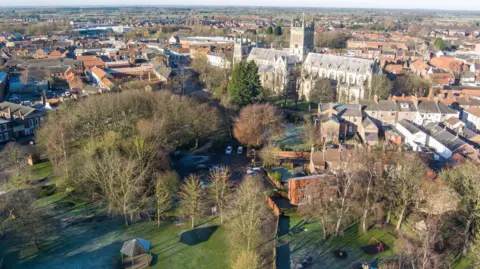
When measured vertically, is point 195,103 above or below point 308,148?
above

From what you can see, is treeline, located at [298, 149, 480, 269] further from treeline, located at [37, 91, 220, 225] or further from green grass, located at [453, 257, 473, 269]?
treeline, located at [37, 91, 220, 225]

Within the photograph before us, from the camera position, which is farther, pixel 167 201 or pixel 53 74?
pixel 53 74

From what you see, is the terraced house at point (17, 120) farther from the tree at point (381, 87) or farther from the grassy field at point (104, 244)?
the tree at point (381, 87)

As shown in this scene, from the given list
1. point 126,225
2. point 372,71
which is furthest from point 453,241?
point 372,71

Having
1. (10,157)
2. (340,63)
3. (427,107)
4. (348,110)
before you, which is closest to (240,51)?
(340,63)

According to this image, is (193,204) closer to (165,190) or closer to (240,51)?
(165,190)

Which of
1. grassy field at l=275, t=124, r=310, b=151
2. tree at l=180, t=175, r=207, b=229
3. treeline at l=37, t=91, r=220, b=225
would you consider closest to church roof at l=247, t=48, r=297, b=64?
grassy field at l=275, t=124, r=310, b=151

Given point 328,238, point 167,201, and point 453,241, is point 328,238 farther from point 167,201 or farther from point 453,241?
point 167,201
